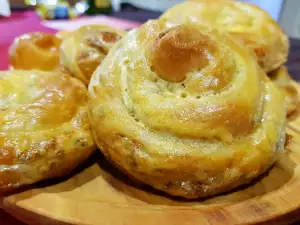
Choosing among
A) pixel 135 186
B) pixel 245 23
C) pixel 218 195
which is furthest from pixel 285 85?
pixel 135 186

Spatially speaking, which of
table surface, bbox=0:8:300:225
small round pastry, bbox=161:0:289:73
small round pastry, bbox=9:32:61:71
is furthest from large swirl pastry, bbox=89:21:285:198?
table surface, bbox=0:8:300:225

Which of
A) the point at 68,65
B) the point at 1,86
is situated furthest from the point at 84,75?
the point at 1,86

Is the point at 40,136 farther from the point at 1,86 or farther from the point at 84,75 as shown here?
the point at 84,75

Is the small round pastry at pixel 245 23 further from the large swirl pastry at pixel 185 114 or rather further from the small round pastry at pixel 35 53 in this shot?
the small round pastry at pixel 35 53

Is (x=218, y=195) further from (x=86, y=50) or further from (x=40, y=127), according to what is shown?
(x=86, y=50)

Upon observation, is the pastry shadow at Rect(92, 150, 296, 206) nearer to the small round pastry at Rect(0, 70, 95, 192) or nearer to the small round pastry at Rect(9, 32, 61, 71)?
the small round pastry at Rect(0, 70, 95, 192)

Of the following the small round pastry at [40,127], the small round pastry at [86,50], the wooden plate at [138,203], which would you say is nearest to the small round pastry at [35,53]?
the small round pastry at [86,50]
